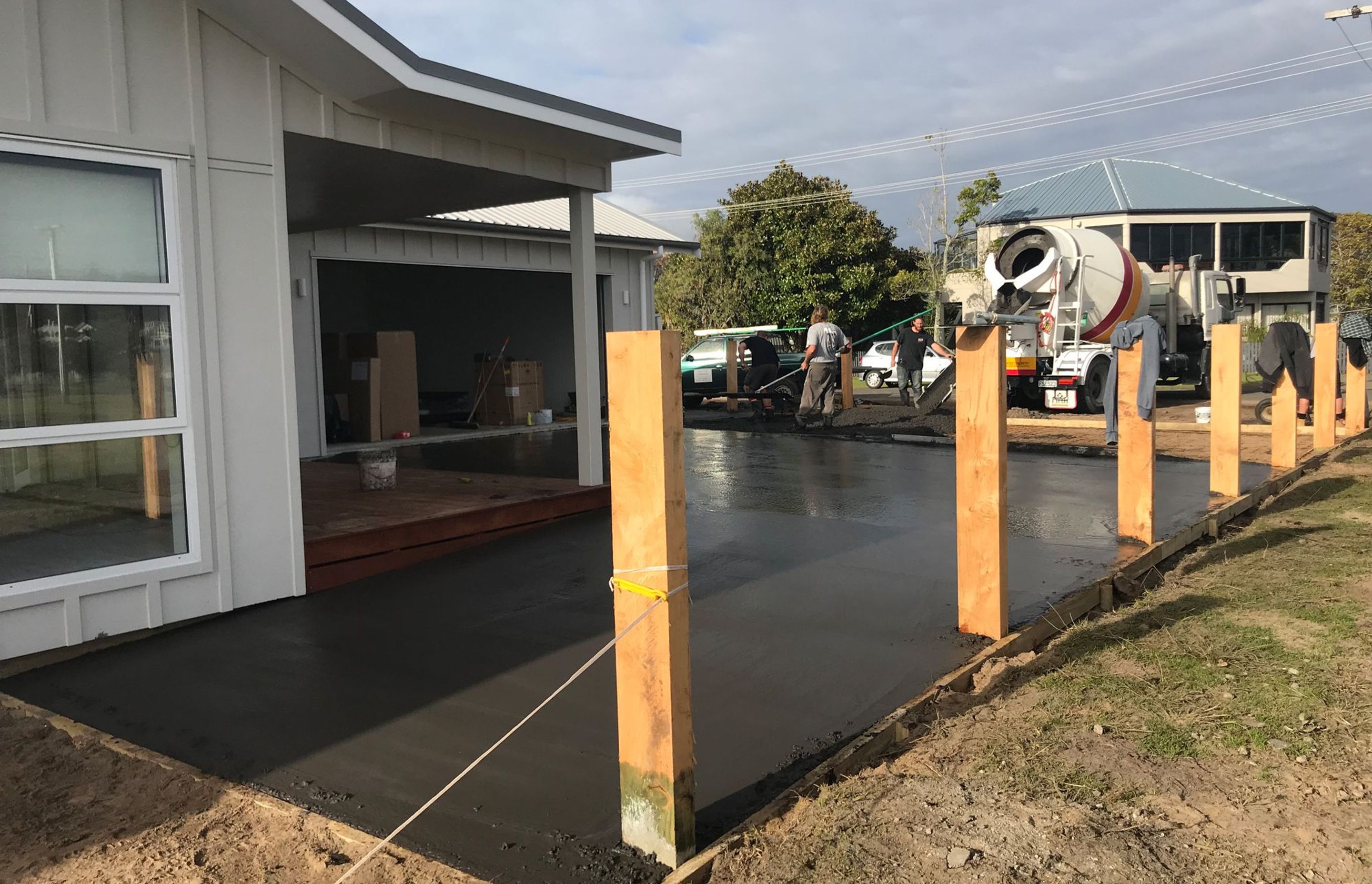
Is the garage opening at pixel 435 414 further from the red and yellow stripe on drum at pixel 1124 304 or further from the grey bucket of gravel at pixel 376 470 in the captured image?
the red and yellow stripe on drum at pixel 1124 304

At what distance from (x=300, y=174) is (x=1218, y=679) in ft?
23.9

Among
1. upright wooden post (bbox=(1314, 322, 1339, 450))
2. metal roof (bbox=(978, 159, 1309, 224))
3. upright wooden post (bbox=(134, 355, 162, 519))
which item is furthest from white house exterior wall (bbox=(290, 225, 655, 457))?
metal roof (bbox=(978, 159, 1309, 224))

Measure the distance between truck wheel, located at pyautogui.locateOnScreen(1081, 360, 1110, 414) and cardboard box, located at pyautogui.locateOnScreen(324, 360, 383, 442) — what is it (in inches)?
441

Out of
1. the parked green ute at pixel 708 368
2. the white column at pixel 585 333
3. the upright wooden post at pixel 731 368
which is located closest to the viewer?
the white column at pixel 585 333

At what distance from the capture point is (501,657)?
5.00 m

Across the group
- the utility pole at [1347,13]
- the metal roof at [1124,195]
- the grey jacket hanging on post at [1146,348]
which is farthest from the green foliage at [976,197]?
the grey jacket hanging on post at [1146,348]

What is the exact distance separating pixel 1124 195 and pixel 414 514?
4628 cm

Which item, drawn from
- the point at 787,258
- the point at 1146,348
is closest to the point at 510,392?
the point at 1146,348

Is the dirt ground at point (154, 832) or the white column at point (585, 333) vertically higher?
the white column at point (585, 333)

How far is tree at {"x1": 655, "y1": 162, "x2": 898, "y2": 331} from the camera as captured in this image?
116ft

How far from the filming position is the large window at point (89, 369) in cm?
504

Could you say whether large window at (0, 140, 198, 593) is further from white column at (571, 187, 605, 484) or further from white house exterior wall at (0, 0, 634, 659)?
white column at (571, 187, 605, 484)

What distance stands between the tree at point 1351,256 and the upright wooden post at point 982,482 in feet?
187

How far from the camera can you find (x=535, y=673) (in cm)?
475
